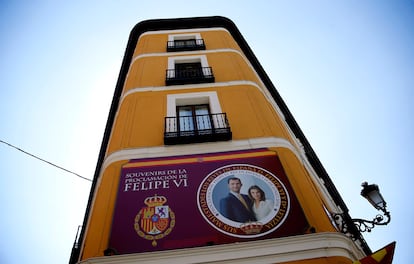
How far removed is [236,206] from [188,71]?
5.56 meters

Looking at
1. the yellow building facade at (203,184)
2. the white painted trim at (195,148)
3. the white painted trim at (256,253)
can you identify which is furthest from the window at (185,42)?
the white painted trim at (256,253)

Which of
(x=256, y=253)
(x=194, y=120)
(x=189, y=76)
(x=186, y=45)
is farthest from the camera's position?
(x=186, y=45)

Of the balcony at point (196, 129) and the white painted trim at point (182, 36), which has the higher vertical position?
the white painted trim at point (182, 36)

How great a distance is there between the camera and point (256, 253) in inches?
178

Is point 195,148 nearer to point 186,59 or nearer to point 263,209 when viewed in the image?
point 263,209

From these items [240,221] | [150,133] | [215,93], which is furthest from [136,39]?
[240,221]

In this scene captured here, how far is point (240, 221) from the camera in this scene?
4984 mm

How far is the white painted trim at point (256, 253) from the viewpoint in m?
4.46

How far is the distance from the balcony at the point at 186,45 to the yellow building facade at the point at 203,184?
68.3 inches

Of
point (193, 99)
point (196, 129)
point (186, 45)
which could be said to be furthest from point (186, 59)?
point (196, 129)

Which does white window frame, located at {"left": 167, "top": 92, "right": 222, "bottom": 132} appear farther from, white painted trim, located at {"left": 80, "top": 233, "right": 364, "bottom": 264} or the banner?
white painted trim, located at {"left": 80, "top": 233, "right": 364, "bottom": 264}

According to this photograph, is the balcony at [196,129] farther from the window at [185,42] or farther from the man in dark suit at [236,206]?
the window at [185,42]

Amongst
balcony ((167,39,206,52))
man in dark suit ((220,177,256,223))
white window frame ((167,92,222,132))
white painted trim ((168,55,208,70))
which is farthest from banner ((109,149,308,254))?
balcony ((167,39,206,52))

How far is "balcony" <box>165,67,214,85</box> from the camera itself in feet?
28.8
